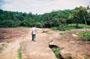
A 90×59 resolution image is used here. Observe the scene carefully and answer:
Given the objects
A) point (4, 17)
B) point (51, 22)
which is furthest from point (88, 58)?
point (4, 17)

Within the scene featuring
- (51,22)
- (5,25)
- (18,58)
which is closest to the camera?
(18,58)

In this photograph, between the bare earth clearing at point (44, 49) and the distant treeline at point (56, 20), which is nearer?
the bare earth clearing at point (44, 49)

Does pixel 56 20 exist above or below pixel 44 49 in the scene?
above

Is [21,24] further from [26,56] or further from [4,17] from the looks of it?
[26,56]

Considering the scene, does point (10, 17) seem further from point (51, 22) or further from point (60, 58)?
point (60, 58)

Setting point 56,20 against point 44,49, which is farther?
point 56,20

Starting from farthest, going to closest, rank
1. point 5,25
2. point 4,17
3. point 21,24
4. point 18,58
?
point 4,17 → point 21,24 → point 5,25 → point 18,58

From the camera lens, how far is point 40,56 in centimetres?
655

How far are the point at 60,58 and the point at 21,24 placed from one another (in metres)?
58.4

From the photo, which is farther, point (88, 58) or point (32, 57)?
point (32, 57)

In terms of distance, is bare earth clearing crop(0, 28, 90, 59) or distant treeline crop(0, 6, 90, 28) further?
distant treeline crop(0, 6, 90, 28)

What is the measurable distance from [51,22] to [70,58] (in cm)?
4801

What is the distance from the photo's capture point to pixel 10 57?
648cm

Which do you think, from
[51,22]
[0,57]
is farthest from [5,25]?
[0,57]
